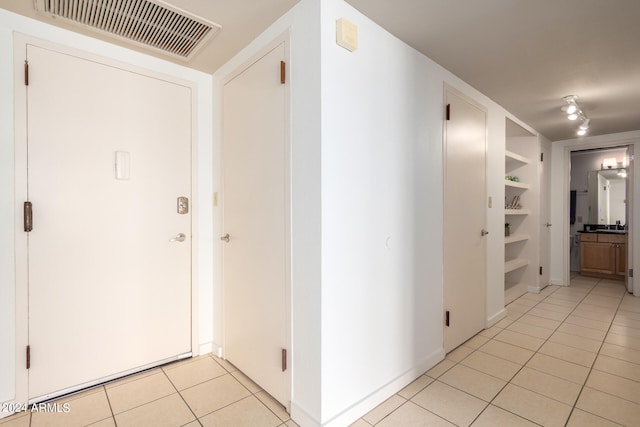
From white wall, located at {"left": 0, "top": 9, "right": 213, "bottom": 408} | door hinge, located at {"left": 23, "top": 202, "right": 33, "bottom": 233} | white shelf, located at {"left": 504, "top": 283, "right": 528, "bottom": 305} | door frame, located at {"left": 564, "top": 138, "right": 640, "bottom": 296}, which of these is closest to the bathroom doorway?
door frame, located at {"left": 564, "top": 138, "right": 640, "bottom": 296}

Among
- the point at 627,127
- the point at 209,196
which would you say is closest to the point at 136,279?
the point at 209,196

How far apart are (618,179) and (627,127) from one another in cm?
234

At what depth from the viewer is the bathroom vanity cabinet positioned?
17.4 feet

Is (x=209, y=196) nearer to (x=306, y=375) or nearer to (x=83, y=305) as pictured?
(x=83, y=305)

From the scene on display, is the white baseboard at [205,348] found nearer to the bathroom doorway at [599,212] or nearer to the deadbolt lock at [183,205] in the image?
the deadbolt lock at [183,205]

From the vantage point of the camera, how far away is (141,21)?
184 centimetres

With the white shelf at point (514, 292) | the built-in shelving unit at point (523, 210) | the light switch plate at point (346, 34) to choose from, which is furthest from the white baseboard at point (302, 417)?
the built-in shelving unit at point (523, 210)

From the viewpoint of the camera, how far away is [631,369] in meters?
2.28

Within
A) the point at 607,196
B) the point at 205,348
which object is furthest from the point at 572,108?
the point at 607,196

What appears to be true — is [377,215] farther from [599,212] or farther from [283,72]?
[599,212]

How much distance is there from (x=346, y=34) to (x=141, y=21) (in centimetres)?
124

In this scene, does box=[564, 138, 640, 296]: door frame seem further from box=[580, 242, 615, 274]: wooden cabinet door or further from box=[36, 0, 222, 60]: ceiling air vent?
box=[36, 0, 222, 60]: ceiling air vent

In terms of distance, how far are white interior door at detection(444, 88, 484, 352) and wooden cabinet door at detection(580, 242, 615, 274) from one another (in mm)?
4146

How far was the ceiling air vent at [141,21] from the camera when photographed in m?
1.69
